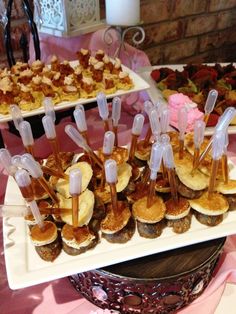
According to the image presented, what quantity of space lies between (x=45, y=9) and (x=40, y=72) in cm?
29

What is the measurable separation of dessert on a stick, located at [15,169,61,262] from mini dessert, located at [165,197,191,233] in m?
0.20

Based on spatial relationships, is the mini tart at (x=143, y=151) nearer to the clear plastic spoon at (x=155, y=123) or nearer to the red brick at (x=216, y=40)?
the clear plastic spoon at (x=155, y=123)

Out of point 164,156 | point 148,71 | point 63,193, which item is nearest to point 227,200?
point 164,156

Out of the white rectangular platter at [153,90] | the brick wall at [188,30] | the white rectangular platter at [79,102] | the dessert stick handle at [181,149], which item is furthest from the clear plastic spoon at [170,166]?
the brick wall at [188,30]

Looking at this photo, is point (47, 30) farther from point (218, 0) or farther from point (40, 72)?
point (218, 0)

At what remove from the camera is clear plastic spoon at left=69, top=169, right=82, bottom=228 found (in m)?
0.52

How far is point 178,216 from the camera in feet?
2.03

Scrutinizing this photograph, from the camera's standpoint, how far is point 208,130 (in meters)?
0.99

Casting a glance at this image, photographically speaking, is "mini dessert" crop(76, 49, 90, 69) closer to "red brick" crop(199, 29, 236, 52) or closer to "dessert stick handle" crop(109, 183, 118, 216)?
"dessert stick handle" crop(109, 183, 118, 216)

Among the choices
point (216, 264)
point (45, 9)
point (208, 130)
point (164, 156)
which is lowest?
point (216, 264)

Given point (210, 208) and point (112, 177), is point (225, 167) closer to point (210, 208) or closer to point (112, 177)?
point (210, 208)

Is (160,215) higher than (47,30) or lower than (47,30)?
lower

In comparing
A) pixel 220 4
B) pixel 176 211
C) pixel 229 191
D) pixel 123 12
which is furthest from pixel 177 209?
pixel 220 4

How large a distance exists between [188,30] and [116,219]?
4.97ft
